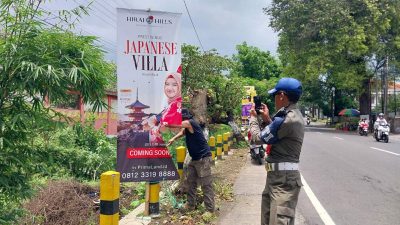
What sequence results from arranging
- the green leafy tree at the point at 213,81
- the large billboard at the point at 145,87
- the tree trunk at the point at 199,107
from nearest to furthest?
the large billboard at the point at 145,87
the tree trunk at the point at 199,107
the green leafy tree at the point at 213,81

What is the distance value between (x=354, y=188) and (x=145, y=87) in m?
5.58

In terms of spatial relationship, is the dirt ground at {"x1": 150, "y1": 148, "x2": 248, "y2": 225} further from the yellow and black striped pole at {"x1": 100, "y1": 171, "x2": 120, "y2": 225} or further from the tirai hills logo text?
the tirai hills logo text

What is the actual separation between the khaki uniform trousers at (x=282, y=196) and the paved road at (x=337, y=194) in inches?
86.0

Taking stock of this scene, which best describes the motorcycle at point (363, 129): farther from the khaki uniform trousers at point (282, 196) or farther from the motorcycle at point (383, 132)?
the khaki uniform trousers at point (282, 196)

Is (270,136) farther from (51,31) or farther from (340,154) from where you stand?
(340,154)

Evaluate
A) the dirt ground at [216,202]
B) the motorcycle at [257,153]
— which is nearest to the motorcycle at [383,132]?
the motorcycle at [257,153]

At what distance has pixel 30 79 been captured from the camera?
115 inches

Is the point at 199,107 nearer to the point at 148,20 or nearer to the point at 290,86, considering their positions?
the point at 148,20

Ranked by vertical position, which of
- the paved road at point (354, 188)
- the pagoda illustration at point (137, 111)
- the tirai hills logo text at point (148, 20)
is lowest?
the paved road at point (354, 188)

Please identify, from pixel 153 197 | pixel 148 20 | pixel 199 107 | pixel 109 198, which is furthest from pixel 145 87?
pixel 199 107

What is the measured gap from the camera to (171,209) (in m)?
6.64

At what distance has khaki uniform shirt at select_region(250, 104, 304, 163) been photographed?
4.13 m

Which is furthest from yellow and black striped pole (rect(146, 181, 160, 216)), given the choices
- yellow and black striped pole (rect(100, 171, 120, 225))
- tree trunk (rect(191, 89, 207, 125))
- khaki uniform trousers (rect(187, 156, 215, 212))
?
tree trunk (rect(191, 89, 207, 125))

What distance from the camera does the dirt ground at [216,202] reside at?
6125 millimetres
